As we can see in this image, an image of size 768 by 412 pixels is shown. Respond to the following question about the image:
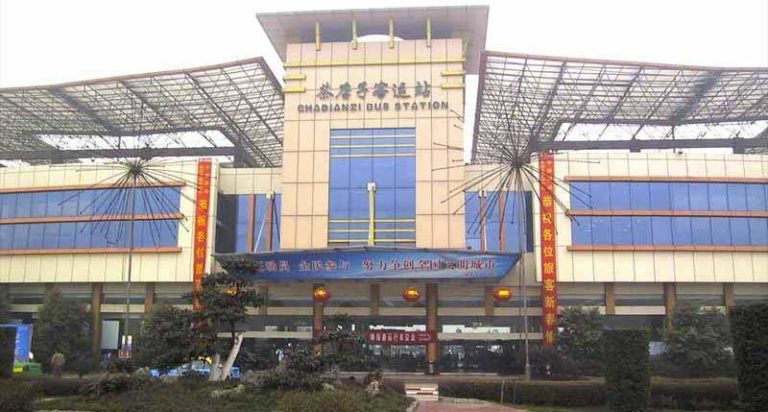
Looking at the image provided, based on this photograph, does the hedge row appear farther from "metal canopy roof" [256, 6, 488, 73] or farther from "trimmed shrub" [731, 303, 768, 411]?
"metal canopy roof" [256, 6, 488, 73]

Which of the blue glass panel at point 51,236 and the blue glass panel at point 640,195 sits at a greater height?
the blue glass panel at point 640,195

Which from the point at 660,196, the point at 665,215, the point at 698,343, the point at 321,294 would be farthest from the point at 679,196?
the point at 321,294

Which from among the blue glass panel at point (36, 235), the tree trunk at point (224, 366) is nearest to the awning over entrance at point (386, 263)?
the tree trunk at point (224, 366)

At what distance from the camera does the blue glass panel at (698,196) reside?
33.5 m

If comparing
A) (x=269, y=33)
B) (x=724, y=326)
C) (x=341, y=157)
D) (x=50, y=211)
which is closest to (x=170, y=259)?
(x=50, y=211)

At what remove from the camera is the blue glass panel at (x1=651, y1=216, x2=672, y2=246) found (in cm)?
3319

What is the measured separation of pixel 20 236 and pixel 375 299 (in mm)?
18972

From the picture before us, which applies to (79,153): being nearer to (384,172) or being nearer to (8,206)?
(8,206)

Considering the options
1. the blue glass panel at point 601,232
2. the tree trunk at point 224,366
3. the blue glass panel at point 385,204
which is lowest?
the tree trunk at point 224,366

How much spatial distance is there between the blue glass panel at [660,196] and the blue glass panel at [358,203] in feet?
44.3

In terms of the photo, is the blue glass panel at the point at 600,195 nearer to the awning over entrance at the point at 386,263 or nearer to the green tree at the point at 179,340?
the awning over entrance at the point at 386,263

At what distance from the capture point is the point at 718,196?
33.7 meters

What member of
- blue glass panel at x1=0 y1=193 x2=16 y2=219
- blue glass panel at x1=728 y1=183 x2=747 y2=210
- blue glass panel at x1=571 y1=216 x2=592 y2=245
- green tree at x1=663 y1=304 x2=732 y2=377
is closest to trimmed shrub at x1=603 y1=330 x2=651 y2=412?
green tree at x1=663 y1=304 x2=732 y2=377

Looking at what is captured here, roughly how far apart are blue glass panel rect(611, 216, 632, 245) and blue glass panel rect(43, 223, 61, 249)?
2787 centimetres
